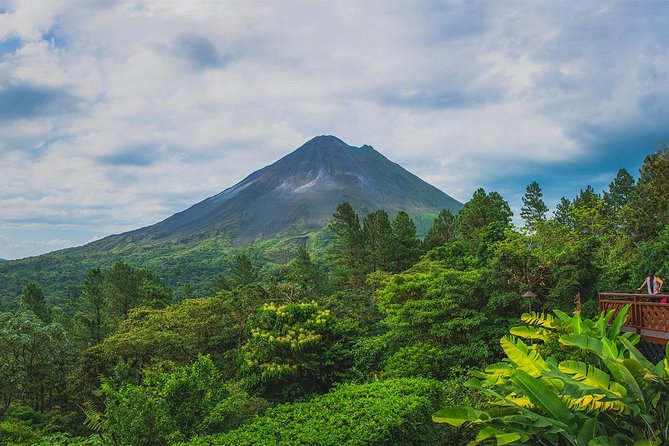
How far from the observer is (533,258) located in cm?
1206

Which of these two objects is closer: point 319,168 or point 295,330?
point 295,330

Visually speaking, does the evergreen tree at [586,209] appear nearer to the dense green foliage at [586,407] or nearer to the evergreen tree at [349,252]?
the evergreen tree at [349,252]

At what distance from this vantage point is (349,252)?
2961 cm

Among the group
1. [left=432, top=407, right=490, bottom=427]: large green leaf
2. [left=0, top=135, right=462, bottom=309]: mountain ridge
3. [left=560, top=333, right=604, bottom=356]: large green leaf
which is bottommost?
[left=432, top=407, right=490, bottom=427]: large green leaf

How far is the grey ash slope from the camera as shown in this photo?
400 feet

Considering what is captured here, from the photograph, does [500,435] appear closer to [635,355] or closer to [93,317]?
[635,355]

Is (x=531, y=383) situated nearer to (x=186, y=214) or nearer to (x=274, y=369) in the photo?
(x=274, y=369)

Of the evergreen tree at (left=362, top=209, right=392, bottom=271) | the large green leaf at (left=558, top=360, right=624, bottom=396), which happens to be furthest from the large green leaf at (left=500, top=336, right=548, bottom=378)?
the evergreen tree at (left=362, top=209, right=392, bottom=271)

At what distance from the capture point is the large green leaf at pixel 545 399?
4.54 m

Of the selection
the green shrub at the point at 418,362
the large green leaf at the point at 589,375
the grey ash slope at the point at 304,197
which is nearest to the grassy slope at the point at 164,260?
the grey ash slope at the point at 304,197

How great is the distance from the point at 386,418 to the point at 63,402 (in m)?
17.5

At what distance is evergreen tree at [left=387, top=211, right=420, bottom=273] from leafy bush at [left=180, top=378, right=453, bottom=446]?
21075 mm

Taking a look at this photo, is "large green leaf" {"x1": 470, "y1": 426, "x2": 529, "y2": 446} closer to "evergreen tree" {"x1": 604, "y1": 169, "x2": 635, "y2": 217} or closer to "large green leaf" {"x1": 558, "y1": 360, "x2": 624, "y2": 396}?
"large green leaf" {"x1": 558, "y1": 360, "x2": 624, "y2": 396}

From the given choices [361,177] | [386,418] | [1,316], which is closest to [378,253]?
[1,316]
